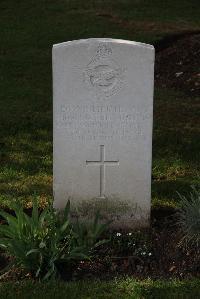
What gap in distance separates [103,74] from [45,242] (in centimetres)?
136

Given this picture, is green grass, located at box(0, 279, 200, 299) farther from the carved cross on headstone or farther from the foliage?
the carved cross on headstone

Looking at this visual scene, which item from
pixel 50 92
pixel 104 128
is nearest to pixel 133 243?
pixel 104 128

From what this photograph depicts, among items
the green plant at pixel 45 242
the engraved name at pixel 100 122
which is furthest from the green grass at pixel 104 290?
the engraved name at pixel 100 122

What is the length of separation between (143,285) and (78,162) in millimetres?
1201

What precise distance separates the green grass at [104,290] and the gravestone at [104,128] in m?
0.90

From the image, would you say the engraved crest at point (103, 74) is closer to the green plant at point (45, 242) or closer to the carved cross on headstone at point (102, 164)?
the carved cross on headstone at point (102, 164)

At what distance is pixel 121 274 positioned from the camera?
460cm

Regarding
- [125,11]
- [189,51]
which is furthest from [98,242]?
[125,11]

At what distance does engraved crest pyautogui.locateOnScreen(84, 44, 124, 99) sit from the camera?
4914 mm

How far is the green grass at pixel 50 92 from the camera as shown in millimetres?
6531

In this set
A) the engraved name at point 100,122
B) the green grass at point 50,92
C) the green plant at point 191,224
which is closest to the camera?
the green plant at point 191,224

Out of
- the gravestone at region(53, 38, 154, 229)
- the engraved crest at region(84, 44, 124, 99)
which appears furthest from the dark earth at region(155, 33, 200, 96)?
the engraved crest at region(84, 44, 124, 99)

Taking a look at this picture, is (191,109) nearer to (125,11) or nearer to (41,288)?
(41,288)

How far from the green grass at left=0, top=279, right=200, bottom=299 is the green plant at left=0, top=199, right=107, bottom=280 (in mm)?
127
